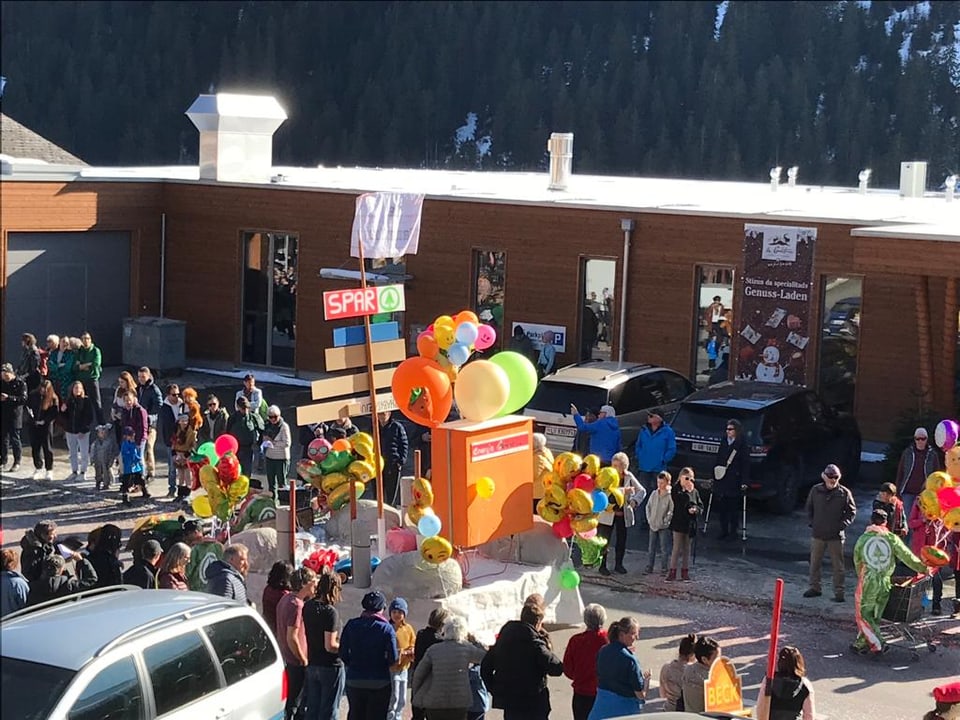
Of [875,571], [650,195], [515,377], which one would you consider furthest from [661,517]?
[650,195]

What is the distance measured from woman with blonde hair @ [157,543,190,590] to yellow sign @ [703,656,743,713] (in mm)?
4331

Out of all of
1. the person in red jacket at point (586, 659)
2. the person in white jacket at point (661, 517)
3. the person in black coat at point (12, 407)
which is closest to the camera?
the person in red jacket at point (586, 659)

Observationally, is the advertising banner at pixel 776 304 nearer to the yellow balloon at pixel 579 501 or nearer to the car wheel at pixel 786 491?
the car wheel at pixel 786 491

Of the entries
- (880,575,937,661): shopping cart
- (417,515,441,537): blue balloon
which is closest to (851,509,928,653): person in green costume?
(880,575,937,661): shopping cart

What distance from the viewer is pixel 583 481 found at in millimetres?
13352

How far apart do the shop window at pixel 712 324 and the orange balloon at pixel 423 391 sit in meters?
9.98

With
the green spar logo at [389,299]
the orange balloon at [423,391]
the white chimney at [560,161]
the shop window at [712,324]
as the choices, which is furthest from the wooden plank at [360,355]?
the white chimney at [560,161]

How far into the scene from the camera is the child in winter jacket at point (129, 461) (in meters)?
17.9

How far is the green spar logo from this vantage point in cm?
1397

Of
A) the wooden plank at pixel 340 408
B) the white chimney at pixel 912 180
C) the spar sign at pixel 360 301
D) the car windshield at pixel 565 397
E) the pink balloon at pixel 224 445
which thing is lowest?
the pink balloon at pixel 224 445

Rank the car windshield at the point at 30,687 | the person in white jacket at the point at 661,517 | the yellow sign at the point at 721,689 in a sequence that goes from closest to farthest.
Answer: the car windshield at the point at 30,687, the yellow sign at the point at 721,689, the person in white jacket at the point at 661,517

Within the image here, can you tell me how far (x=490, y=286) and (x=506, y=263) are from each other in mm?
596

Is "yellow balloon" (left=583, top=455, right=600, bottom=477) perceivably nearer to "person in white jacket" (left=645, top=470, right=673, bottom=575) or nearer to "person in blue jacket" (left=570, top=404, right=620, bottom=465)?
"person in white jacket" (left=645, top=470, right=673, bottom=575)

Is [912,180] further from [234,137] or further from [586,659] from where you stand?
[586,659]
